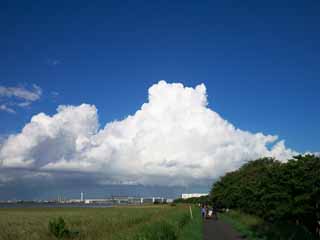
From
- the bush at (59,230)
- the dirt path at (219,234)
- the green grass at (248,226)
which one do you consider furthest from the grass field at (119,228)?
the green grass at (248,226)

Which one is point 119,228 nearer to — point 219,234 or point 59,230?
Answer: point 59,230

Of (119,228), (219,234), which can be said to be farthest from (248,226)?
(119,228)

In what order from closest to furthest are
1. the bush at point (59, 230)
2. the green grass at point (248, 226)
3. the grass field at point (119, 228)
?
the grass field at point (119, 228) < the green grass at point (248, 226) < the bush at point (59, 230)

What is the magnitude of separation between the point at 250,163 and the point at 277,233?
50.7 m

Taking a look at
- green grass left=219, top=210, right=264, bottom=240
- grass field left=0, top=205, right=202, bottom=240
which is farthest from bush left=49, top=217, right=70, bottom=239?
green grass left=219, top=210, right=264, bottom=240

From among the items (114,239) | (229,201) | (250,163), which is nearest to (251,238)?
(114,239)

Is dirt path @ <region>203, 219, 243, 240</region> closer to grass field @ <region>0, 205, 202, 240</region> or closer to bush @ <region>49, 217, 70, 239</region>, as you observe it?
grass field @ <region>0, 205, 202, 240</region>

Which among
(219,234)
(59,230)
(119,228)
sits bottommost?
(219,234)

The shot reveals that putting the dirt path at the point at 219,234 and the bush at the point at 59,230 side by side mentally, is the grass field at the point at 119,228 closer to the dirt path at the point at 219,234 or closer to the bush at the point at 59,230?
the bush at the point at 59,230

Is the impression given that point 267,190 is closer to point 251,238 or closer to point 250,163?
point 251,238

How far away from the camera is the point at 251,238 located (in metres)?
21.7

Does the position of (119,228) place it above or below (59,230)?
below

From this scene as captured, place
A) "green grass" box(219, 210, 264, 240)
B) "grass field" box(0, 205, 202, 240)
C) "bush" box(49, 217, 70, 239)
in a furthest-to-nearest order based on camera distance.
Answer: "bush" box(49, 217, 70, 239) < "green grass" box(219, 210, 264, 240) < "grass field" box(0, 205, 202, 240)

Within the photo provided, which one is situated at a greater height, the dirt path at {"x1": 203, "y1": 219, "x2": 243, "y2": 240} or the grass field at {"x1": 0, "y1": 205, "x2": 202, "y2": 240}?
the grass field at {"x1": 0, "y1": 205, "x2": 202, "y2": 240}
